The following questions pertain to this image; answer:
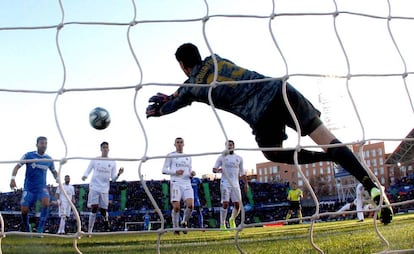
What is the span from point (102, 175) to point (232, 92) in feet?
20.0

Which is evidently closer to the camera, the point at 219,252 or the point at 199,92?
the point at 199,92

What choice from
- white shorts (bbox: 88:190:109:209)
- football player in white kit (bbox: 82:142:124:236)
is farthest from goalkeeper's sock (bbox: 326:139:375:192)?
white shorts (bbox: 88:190:109:209)

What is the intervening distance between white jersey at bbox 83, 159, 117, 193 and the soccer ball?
2836mm

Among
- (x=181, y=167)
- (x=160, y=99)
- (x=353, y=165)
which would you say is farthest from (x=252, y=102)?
(x=181, y=167)

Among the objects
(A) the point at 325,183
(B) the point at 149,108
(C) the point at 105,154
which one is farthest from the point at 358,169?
(A) the point at 325,183

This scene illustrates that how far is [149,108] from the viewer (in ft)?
12.0

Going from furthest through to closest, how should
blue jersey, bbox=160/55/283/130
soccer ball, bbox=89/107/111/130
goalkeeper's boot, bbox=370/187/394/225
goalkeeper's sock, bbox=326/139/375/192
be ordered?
soccer ball, bbox=89/107/111/130 → blue jersey, bbox=160/55/283/130 → goalkeeper's sock, bbox=326/139/375/192 → goalkeeper's boot, bbox=370/187/394/225

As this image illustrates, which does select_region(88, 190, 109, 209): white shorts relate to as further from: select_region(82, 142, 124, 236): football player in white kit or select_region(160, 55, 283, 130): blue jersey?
select_region(160, 55, 283, 130): blue jersey

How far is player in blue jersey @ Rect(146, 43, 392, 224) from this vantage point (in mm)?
3545

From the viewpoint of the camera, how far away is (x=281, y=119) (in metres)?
3.74

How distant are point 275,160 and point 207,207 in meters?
25.6

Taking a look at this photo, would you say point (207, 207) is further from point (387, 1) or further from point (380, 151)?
point (380, 151)

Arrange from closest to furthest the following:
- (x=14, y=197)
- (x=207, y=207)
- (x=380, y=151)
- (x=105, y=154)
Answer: (x=105, y=154)
(x=14, y=197)
(x=207, y=207)
(x=380, y=151)

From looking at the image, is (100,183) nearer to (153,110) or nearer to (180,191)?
(180,191)
